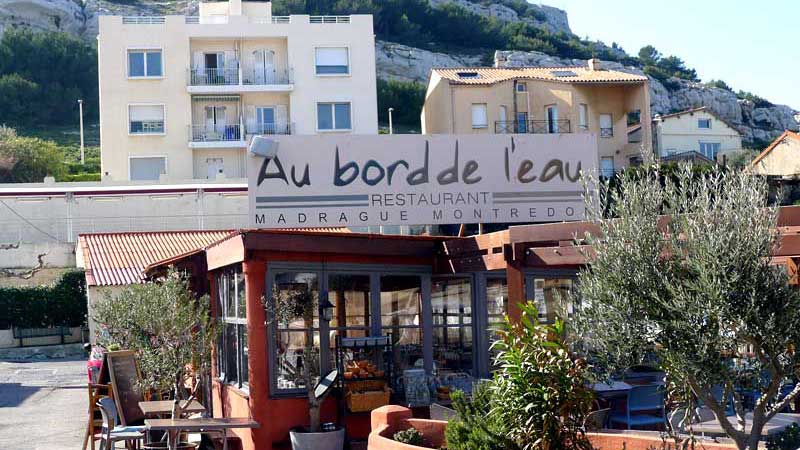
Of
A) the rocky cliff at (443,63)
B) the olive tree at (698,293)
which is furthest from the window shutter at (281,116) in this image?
the rocky cliff at (443,63)

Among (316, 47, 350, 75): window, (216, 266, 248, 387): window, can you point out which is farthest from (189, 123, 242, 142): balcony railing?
(216, 266, 248, 387): window

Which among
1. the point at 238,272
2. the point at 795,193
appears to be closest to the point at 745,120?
the point at 795,193

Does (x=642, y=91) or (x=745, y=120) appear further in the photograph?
(x=745, y=120)

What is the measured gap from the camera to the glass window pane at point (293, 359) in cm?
1264

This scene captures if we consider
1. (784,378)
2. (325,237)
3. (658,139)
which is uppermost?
(658,139)

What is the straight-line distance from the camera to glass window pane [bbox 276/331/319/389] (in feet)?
41.5

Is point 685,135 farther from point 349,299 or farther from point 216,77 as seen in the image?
point 349,299

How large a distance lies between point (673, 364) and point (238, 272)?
7.89m

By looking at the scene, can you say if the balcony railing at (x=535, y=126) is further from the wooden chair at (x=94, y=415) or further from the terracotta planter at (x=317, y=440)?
the terracotta planter at (x=317, y=440)

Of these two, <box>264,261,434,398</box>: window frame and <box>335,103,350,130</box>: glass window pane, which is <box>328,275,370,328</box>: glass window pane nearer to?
<box>264,261,434,398</box>: window frame

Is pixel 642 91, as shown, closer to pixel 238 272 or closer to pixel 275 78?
pixel 275 78

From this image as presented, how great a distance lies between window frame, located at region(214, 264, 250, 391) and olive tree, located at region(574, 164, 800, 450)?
6.36m

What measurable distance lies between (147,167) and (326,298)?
3700 centimetres

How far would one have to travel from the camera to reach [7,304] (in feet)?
108
